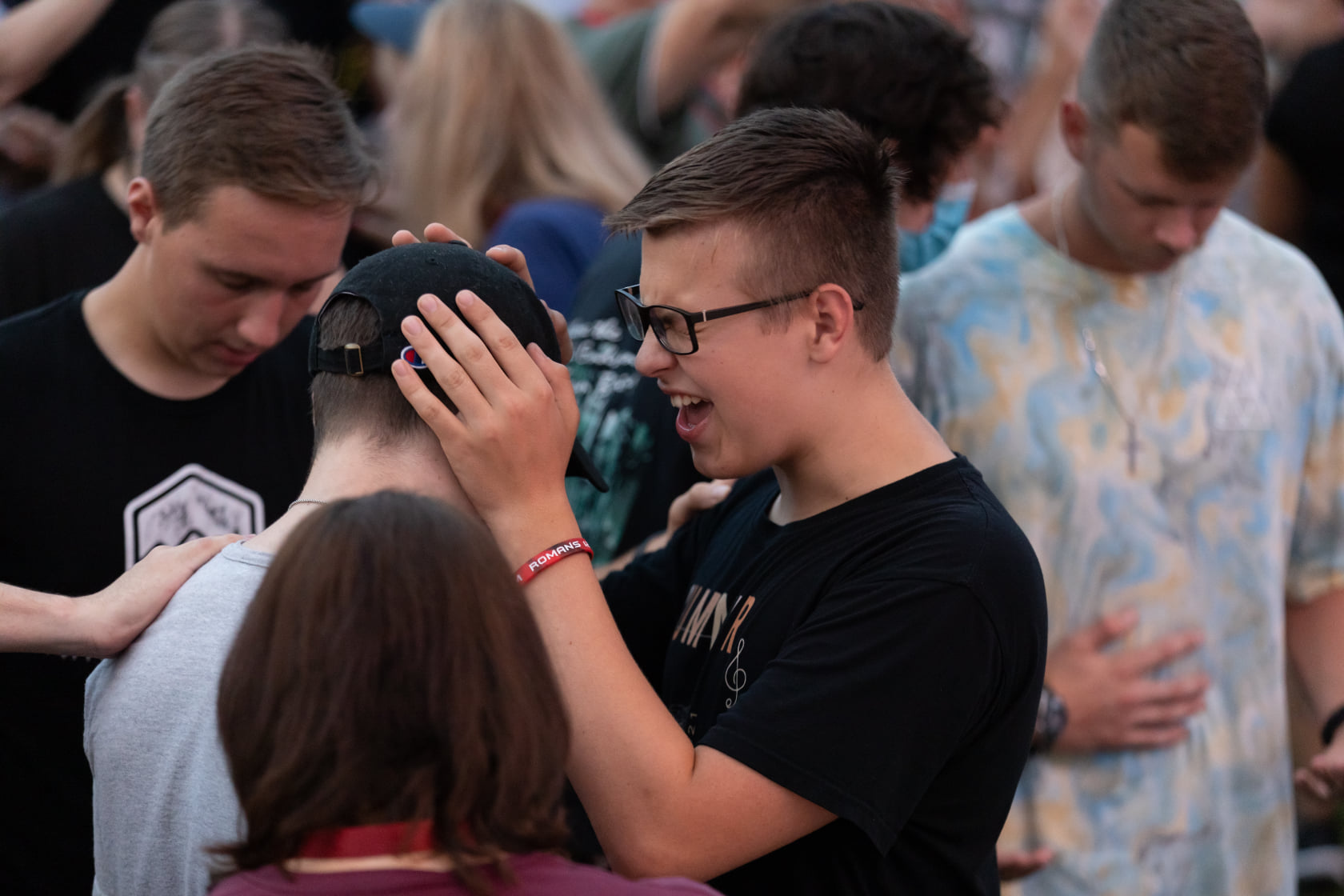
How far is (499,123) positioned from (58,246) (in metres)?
1.35

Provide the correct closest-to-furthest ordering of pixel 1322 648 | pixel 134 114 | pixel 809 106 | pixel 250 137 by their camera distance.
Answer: pixel 250 137
pixel 809 106
pixel 1322 648
pixel 134 114

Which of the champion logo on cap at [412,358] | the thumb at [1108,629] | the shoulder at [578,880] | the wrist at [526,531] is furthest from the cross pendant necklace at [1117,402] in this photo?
the shoulder at [578,880]

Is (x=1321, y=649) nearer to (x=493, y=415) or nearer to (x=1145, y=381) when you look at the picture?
(x=1145, y=381)

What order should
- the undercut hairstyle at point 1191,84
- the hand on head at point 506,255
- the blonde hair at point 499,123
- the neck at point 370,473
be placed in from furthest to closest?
the blonde hair at point 499,123
the undercut hairstyle at point 1191,84
the hand on head at point 506,255
the neck at point 370,473

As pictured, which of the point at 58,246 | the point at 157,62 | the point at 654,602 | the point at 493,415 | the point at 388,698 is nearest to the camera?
the point at 388,698

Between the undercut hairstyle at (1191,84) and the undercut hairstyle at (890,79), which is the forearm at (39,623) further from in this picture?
the undercut hairstyle at (1191,84)

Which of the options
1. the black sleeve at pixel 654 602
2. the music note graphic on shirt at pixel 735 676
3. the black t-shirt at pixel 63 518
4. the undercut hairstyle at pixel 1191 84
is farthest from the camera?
the undercut hairstyle at pixel 1191 84

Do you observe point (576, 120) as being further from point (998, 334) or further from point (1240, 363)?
point (1240, 363)

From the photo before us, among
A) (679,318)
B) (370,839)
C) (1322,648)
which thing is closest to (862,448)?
(679,318)

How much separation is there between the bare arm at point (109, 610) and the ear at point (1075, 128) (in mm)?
1996

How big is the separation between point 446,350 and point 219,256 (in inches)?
34.9

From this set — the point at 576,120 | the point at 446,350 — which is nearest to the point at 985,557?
the point at 446,350

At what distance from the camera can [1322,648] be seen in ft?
9.99

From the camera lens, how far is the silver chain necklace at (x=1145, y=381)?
2.93 metres
